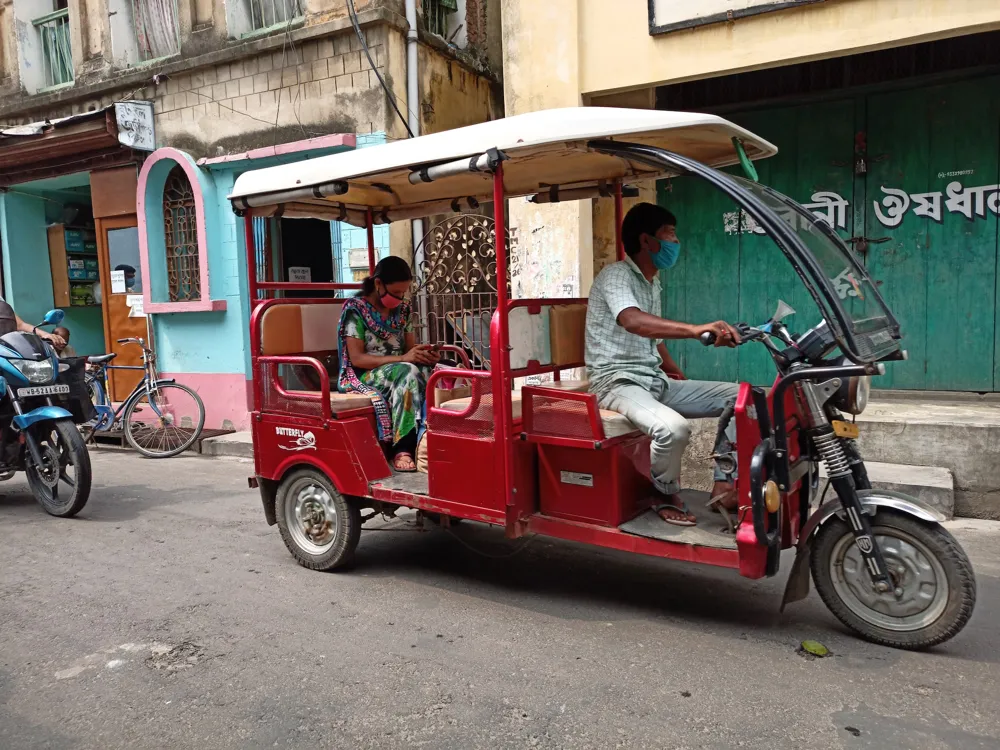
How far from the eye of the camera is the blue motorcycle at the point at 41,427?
18.2ft

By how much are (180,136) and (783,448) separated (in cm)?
841

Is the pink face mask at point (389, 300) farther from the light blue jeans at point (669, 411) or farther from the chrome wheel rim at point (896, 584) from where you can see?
the chrome wheel rim at point (896, 584)

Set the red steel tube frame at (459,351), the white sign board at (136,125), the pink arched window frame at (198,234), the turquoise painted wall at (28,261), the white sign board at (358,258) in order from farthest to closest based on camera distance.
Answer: the turquoise painted wall at (28,261) < the white sign board at (136,125) < the pink arched window frame at (198,234) < the white sign board at (358,258) < the red steel tube frame at (459,351)

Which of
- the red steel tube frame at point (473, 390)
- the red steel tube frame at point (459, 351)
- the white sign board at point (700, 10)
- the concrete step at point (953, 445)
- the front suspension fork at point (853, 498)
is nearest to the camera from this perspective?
the front suspension fork at point (853, 498)

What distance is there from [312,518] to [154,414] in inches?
205

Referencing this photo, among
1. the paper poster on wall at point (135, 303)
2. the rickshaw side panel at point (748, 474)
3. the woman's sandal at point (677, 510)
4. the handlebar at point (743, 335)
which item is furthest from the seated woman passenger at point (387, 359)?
the paper poster on wall at point (135, 303)

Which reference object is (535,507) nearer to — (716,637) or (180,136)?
(716,637)

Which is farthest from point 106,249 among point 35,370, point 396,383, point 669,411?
point 669,411

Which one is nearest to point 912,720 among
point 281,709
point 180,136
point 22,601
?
point 281,709

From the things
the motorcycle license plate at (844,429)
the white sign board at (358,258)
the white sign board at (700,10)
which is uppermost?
the white sign board at (700,10)

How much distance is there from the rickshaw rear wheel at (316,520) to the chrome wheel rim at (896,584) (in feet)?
7.97

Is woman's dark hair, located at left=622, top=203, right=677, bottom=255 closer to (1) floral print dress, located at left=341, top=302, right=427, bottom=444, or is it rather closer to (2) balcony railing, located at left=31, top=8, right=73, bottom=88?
(1) floral print dress, located at left=341, top=302, right=427, bottom=444

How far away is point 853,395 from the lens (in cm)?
323

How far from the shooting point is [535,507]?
375 centimetres
